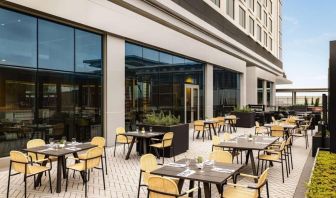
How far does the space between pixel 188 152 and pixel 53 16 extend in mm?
6664

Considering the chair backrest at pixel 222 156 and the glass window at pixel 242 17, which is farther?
the glass window at pixel 242 17

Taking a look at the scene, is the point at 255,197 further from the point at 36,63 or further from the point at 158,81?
the point at 158,81

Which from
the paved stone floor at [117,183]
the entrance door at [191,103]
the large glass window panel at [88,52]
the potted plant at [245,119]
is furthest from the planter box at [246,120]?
the large glass window panel at [88,52]

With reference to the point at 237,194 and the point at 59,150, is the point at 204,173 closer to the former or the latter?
the point at 237,194

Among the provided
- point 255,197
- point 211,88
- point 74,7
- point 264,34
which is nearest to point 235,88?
point 211,88

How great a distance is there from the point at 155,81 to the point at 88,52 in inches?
190

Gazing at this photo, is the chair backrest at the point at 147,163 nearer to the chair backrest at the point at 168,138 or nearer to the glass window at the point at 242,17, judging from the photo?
the chair backrest at the point at 168,138

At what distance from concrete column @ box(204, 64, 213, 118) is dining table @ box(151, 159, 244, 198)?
16.2 m

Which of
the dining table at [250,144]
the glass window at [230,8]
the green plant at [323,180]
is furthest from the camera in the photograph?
the glass window at [230,8]

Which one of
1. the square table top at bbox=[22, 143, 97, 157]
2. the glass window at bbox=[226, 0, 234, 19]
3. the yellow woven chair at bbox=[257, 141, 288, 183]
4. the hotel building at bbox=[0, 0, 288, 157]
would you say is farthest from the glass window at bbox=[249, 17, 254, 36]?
the square table top at bbox=[22, 143, 97, 157]

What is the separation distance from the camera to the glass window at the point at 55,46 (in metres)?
9.90

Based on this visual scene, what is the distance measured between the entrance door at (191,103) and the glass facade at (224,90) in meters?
3.06

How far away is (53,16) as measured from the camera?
10.0m

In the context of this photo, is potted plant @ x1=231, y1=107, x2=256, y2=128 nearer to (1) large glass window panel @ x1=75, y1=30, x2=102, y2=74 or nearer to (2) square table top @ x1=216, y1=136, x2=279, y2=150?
(1) large glass window panel @ x1=75, y1=30, x2=102, y2=74
